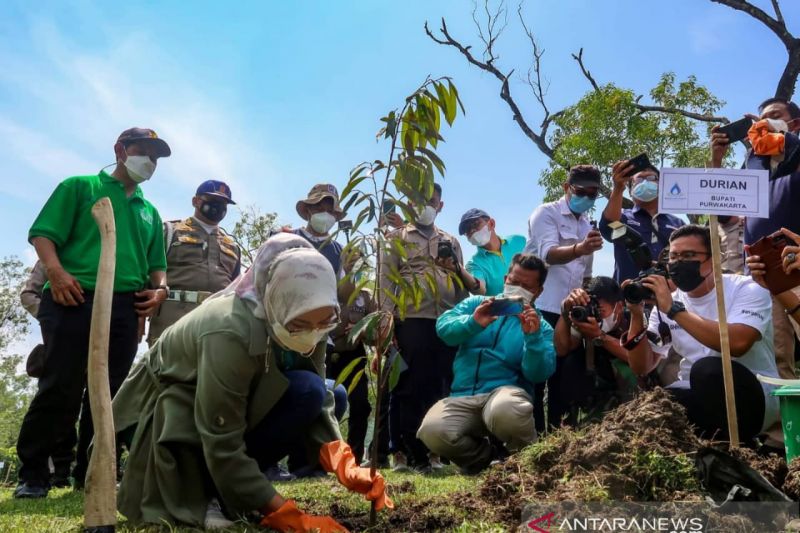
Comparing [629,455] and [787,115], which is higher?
[787,115]

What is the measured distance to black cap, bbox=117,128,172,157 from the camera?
438cm

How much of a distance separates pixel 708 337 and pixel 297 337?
2.31 meters

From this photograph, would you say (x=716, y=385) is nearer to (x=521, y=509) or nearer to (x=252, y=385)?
(x=521, y=509)

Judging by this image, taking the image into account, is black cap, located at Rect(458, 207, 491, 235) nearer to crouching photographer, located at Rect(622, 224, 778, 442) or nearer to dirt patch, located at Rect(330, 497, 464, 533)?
crouching photographer, located at Rect(622, 224, 778, 442)

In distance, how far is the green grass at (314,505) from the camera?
2.63m

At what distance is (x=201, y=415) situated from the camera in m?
2.69

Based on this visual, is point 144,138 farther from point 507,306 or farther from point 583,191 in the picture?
point 583,191

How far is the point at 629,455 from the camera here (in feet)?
8.36

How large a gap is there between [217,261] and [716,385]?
3.64m

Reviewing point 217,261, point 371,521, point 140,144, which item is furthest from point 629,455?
point 217,261

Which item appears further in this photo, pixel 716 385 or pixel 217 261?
pixel 217 261

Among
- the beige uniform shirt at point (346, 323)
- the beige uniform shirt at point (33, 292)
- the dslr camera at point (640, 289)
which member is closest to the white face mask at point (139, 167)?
the beige uniform shirt at point (33, 292)

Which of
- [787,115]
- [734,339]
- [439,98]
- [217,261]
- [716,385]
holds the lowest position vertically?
[716,385]

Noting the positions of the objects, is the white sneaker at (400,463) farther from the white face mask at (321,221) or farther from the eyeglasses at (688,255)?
the eyeglasses at (688,255)
